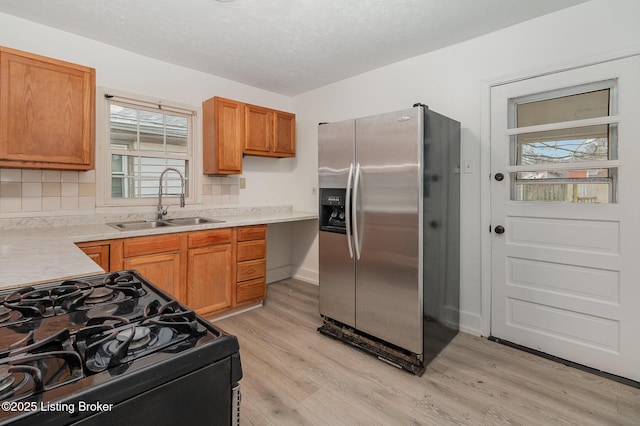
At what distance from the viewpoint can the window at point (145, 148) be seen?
2924mm

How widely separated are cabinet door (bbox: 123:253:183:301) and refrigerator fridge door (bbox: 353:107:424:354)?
1505 mm

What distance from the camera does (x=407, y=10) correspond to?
7.29ft


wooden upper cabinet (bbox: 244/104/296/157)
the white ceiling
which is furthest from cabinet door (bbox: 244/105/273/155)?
the white ceiling

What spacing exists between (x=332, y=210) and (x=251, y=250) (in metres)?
0.98

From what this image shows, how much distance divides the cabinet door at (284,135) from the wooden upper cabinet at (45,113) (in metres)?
1.82

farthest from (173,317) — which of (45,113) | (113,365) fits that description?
(45,113)

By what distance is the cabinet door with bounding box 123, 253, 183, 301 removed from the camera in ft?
7.94

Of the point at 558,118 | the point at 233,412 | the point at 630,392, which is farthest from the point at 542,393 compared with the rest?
the point at 233,412

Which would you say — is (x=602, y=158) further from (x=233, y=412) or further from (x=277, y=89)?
(x=277, y=89)

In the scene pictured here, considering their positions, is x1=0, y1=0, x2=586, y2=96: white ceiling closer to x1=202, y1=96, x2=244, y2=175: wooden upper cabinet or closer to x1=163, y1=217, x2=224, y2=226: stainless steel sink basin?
x1=202, y1=96, x2=244, y2=175: wooden upper cabinet

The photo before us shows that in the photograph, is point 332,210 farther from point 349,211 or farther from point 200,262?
point 200,262

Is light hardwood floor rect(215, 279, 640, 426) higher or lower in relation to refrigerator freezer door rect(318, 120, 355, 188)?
lower

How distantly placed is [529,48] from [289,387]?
115 inches

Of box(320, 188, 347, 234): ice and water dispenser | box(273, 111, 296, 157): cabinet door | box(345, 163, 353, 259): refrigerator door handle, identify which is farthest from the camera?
box(273, 111, 296, 157): cabinet door
